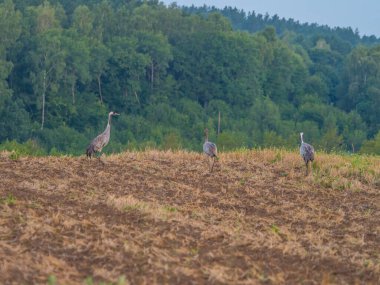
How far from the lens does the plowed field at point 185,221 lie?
12.1m

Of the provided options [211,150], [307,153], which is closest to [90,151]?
[211,150]

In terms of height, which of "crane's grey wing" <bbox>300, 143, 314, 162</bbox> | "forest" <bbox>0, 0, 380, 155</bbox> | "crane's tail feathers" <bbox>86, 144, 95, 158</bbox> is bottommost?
"forest" <bbox>0, 0, 380, 155</bbox>

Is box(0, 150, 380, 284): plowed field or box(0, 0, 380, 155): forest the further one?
box(0, 0, 380, 155): forest

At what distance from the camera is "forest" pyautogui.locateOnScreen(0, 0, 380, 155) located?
7100cm

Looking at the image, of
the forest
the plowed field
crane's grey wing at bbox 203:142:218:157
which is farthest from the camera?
the forest

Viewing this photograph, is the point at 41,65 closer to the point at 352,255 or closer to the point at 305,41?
the point at 352,255

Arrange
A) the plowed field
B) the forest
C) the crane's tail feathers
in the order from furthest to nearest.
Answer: the forest < the crane's tail feathers < the plowed field

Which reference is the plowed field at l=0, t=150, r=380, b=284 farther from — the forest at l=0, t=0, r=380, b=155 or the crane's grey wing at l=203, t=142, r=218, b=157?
the forest at l=0, t=0, r=380, b=155

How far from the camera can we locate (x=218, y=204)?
17625mm

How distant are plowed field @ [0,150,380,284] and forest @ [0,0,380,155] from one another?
4008cm

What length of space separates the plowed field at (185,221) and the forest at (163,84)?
4008 cm

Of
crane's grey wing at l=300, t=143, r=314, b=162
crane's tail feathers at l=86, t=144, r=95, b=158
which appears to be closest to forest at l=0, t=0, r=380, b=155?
crane's grey wing at l=300, t=143, r=314, b=162

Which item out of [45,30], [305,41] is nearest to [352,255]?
[45,30]

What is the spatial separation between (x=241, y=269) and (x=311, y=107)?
3173 inches
